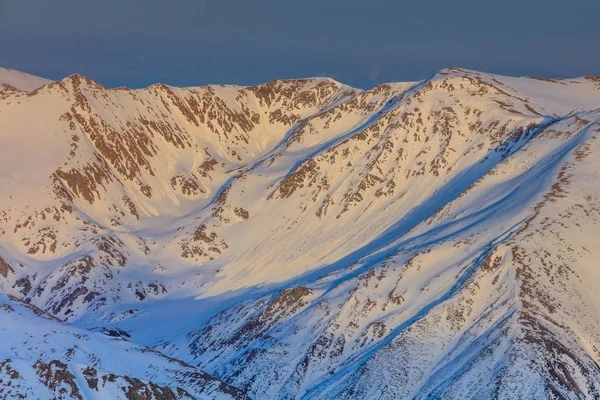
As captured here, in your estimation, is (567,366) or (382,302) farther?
(382,302)

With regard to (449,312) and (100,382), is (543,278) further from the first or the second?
(100,382)

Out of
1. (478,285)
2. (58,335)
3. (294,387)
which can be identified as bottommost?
(294,387)

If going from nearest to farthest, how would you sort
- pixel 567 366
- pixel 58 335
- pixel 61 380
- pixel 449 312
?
pixel 61 380 < pixel 58 335 < pixel 567 366 < pixel 449 312

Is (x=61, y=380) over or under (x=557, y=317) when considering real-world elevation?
over

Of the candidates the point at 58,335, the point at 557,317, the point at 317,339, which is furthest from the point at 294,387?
the point at 58,335

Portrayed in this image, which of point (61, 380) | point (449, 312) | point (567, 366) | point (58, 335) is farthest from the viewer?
point (449, 312)

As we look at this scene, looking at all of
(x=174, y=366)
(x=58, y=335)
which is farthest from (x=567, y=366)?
(x=58, y=335)
